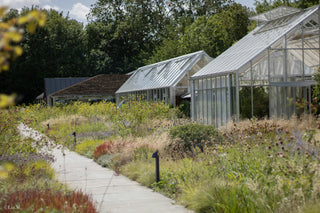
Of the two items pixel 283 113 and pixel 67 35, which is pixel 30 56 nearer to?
pixel 67 35

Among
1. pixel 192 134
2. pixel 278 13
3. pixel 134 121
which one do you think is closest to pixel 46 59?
pixel 278 13

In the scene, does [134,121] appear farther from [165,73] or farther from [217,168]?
[165,73]

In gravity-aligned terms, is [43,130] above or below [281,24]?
below

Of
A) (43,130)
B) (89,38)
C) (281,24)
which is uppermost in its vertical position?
(89,38)

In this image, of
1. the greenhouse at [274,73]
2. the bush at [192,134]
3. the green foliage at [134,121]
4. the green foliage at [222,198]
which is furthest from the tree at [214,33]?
the green foliage at [222,198]

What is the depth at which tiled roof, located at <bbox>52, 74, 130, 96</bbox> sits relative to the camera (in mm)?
38969

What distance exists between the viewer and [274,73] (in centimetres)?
1725

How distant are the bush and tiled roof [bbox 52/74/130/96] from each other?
2904 centimetres

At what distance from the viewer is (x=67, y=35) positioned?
164ft

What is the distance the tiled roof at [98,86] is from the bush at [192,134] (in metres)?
29.0

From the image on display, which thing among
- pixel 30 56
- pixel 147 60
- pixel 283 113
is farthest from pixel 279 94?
pixel 30 56

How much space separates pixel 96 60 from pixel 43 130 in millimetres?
32808

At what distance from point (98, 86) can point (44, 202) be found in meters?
35.9

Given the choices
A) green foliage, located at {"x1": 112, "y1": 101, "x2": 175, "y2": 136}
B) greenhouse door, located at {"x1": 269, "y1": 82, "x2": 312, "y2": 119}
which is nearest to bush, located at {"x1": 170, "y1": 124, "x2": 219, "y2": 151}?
green foliage, located at {"x1": 112, "y1": 101, "x2": 175, "y2": 136}
